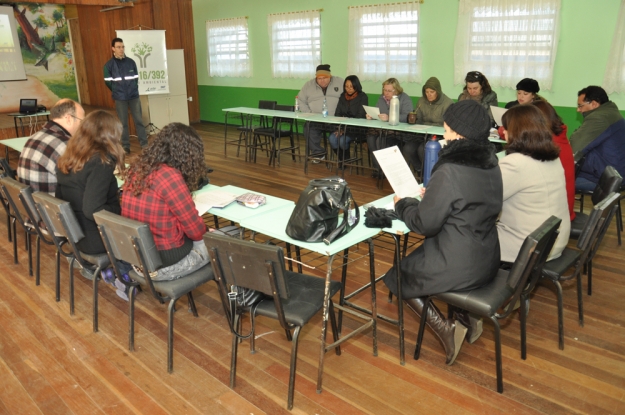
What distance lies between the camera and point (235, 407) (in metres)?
2.10

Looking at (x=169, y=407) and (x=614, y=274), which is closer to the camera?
(x=169, y=407)

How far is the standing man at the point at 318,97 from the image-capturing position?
6406mm

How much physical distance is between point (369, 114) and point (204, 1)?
604 cm

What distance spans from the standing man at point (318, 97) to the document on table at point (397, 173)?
12.2 ft

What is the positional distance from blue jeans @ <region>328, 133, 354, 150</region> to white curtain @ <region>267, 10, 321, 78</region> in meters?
2.73

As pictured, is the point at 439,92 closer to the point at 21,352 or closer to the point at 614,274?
the point at 614,274

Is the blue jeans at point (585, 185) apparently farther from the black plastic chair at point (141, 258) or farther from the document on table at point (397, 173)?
the black plastic chair at point (141, 258)

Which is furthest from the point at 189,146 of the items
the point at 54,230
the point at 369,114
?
the point at 369,114

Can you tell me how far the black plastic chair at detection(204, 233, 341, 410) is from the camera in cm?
180

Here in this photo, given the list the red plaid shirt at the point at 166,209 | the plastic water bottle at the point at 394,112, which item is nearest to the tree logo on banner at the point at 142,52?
the plastic water bottle at the point at 394,112

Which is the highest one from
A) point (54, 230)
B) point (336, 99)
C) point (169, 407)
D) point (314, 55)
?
Result: point (314, 55)

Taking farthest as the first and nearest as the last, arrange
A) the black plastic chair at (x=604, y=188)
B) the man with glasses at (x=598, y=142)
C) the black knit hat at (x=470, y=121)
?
the man with glasses at (x=598, y=142) → the black plastic chair at (x=604, y=188) → the black knit hat at (x=470, y=121)

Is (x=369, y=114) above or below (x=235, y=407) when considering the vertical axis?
above

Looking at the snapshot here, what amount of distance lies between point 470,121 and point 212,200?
142 centimetres
